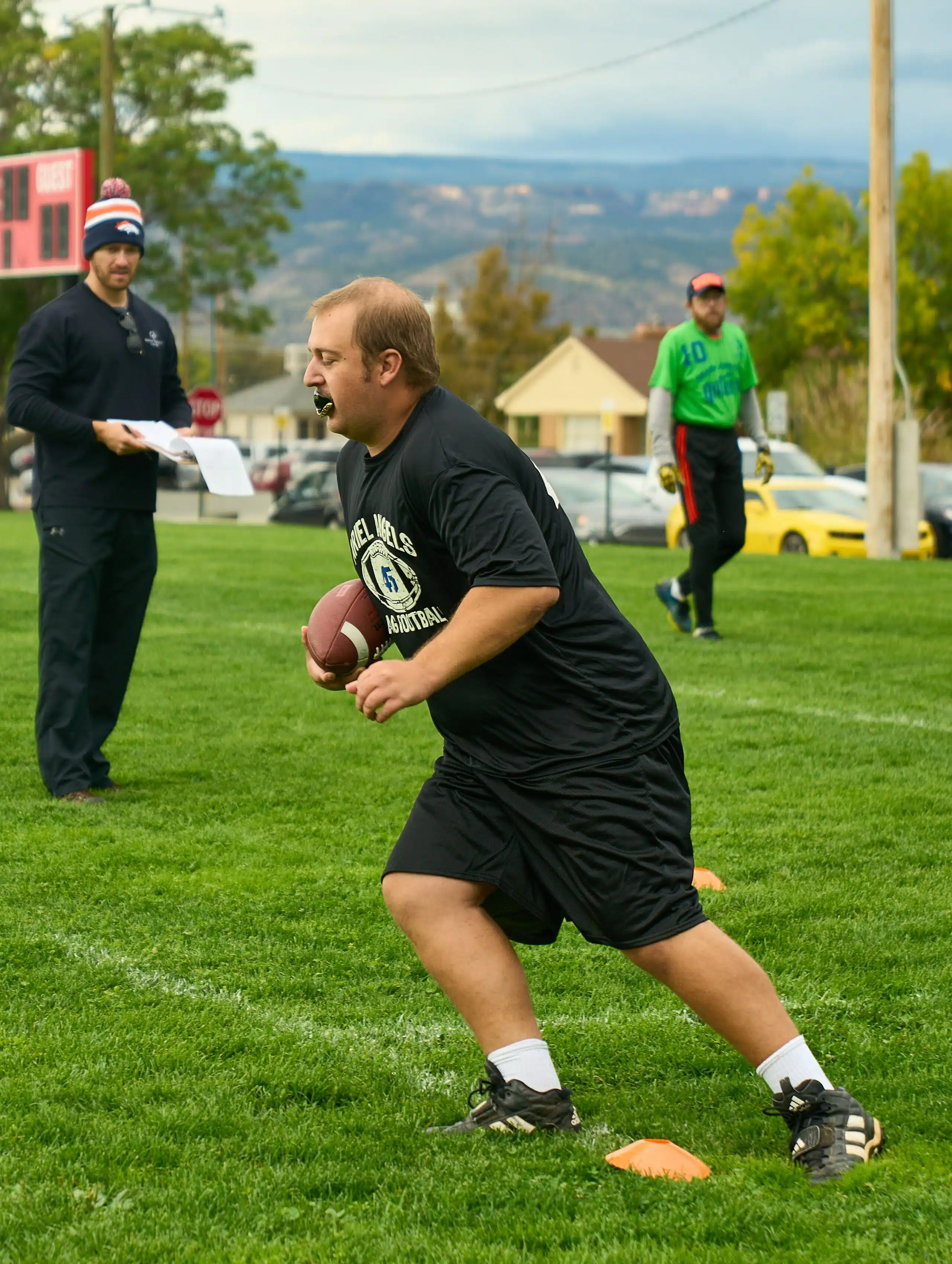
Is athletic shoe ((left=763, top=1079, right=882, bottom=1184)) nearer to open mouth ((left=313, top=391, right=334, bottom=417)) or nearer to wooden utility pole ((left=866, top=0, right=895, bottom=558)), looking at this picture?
open mouth ((left=313, top=391, right=334, bottom=417))

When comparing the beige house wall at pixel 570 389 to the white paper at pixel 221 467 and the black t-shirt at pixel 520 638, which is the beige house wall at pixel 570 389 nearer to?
the white paper at pixel 221 467

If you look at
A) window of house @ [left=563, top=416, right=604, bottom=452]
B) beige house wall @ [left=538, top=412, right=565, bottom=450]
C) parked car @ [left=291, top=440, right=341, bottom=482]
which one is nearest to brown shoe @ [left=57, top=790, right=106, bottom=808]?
parked car @ [left=291, top=440, right=341, bottom=482]

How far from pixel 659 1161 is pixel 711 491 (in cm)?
735

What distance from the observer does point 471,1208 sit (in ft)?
9.62

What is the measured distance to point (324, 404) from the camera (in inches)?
132

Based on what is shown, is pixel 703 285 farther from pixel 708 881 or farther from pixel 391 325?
pixel 391 325

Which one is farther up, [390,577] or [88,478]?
[88,478]

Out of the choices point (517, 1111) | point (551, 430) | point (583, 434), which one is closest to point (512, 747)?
point (517, 1111)

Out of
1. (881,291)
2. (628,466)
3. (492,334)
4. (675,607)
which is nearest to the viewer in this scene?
(675,607)

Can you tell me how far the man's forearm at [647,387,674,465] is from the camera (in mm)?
9984

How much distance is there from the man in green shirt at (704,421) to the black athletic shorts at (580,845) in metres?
6.80

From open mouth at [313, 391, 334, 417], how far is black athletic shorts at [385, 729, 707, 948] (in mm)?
768

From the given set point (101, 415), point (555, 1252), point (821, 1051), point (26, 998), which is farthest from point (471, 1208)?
point (101, 415)

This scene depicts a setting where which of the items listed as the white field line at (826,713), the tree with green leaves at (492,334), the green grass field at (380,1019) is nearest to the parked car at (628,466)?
the white field line at (826,713)
